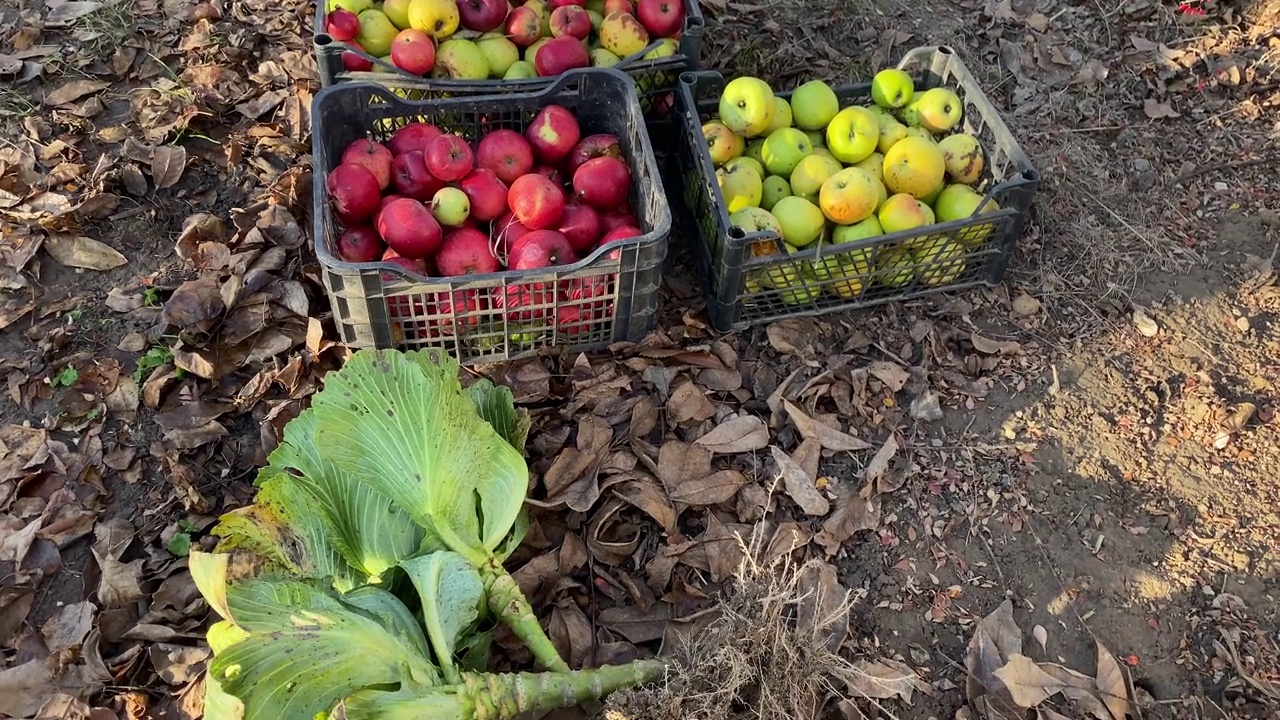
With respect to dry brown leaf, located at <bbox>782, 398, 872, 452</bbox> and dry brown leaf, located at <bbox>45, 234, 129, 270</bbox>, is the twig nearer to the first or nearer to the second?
dry brown leaf, located at <bbox>782, 398, 872, 452</bbox>

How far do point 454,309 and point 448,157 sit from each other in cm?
55

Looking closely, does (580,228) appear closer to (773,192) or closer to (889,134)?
(773,192)

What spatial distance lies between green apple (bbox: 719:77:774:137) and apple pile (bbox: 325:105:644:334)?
1.54 ft

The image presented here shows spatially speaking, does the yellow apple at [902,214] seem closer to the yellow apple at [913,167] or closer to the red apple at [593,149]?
the yellow apple at [913,167]

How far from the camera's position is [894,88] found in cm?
354

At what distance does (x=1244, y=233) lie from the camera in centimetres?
363

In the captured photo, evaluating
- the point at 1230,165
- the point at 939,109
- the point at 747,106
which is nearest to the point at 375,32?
the point at 747,106

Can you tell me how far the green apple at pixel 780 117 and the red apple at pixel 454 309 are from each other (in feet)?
4.45

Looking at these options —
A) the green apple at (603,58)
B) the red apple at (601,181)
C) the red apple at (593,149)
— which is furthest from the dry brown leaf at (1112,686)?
the green apple at (603,58)

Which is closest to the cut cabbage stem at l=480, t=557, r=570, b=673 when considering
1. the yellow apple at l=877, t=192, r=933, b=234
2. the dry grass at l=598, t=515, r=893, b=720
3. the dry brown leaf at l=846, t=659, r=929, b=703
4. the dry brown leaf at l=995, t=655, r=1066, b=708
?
the dry grass at l=598, t=515, r=893, b=720

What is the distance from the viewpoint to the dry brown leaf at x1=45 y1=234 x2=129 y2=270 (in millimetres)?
3355

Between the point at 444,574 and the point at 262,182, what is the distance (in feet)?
6.88

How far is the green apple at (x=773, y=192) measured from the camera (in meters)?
3.32

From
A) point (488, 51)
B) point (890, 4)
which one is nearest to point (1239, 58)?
point (890, 4)
